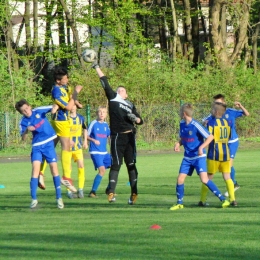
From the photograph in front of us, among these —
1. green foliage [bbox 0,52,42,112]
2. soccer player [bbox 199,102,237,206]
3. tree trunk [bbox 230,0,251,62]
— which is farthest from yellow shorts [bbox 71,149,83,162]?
tree trunk [bbox 230,0,251,62]

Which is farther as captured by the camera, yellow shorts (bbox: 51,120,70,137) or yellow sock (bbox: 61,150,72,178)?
yellow sock (bbox: 61,150,72,178)

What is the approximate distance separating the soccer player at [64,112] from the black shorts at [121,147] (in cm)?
94

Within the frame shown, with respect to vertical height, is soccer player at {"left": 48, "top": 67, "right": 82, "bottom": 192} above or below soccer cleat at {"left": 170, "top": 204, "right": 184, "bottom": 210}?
above

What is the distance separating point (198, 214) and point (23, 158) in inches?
843

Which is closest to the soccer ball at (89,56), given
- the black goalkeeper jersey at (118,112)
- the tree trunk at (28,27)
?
the black goalkeeper jersey at (118,112)

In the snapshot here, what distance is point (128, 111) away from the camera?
14047mm

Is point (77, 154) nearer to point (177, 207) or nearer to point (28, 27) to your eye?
point (177, 207)

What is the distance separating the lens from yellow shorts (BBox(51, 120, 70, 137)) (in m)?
15.1

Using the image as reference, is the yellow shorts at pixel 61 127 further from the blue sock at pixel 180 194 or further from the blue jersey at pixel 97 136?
the blue sock at pixel 180 194

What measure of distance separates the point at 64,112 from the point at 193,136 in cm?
292

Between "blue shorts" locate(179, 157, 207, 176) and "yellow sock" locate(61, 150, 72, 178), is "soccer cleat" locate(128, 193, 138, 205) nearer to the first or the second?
"blue shorts" locate(179, 157, 207, 176)

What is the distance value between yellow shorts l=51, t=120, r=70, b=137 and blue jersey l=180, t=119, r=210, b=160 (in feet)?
9.16

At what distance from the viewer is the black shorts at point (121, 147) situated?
14086 mm

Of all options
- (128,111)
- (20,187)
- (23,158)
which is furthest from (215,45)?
(128,111)
